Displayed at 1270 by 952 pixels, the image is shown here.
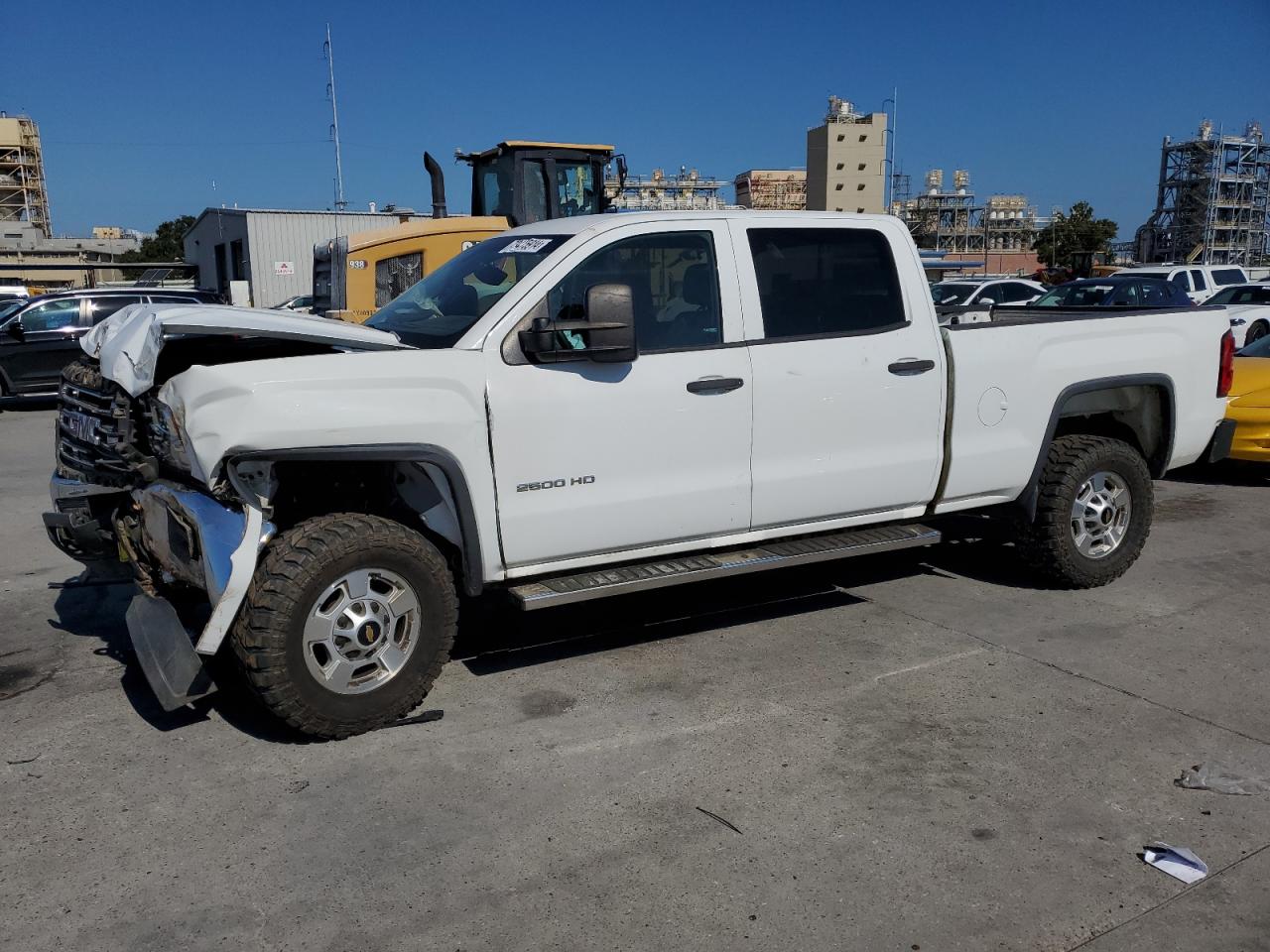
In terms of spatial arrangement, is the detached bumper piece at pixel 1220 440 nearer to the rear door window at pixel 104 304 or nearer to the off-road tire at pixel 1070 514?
the off-road tire at pixel 1070 514

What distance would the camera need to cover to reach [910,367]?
534cm

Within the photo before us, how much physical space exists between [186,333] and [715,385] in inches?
88.7

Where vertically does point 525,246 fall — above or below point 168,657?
above

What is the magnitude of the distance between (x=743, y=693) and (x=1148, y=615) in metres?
2.62

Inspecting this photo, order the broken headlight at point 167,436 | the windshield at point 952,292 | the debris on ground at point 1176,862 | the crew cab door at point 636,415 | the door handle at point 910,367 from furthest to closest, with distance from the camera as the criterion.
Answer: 1. the windshield at point 952,292
2. the door handle at point 910,367
3. the crew cab door at point 636,415
4. the broken headlight at point 167,436
5. the debris on ground at point 1176,862

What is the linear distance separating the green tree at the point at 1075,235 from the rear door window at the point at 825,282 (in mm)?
83062

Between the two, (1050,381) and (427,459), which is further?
(1050,381)

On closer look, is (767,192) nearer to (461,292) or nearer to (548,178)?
(548,178)

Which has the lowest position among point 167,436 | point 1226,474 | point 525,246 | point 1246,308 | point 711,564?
point 1226,474

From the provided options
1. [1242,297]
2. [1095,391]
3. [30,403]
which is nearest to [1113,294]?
[1242,297]

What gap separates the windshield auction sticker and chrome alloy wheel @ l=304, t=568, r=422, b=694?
169 centimetres

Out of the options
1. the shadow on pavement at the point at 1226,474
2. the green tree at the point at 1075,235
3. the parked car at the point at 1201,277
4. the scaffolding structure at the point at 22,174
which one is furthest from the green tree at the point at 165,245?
the shadow on pavement at the point at 1226,474

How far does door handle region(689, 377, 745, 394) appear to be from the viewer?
4.77 metres

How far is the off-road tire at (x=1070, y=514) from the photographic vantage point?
19.6 feet
